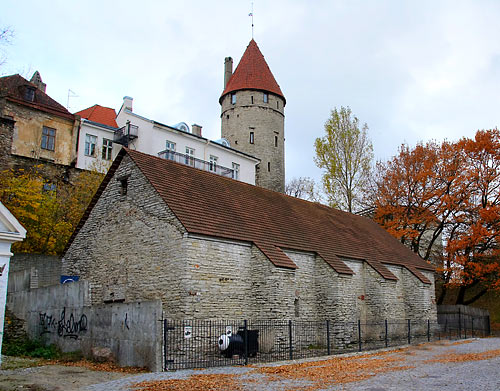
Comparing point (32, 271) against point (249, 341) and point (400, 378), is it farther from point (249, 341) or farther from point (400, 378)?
point (400, 378)

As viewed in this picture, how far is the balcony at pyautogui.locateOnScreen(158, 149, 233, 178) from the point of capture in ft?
119

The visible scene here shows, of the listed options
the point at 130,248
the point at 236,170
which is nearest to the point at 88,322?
the point at 130,248

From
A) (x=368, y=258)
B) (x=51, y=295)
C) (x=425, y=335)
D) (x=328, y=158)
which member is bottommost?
(x=425, y=335)

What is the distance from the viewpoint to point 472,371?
12789 millimetres

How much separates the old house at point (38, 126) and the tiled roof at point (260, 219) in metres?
13.2

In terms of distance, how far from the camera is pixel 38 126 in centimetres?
3394

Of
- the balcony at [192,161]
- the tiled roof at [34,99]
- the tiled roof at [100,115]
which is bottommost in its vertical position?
the balcony at [192,161]

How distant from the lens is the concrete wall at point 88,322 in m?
13.7

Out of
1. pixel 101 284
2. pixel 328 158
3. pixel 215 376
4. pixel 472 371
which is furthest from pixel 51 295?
pixel 328 158

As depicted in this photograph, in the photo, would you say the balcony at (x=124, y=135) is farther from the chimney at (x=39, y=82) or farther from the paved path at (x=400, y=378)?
the paved path at (x=400, y=378)

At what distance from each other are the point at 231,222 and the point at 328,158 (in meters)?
22.2

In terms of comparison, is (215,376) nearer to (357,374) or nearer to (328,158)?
(357,374)

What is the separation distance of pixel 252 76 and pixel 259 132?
597 cm

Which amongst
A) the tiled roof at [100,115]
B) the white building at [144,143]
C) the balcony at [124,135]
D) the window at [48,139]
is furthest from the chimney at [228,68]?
the window at [48,139]
